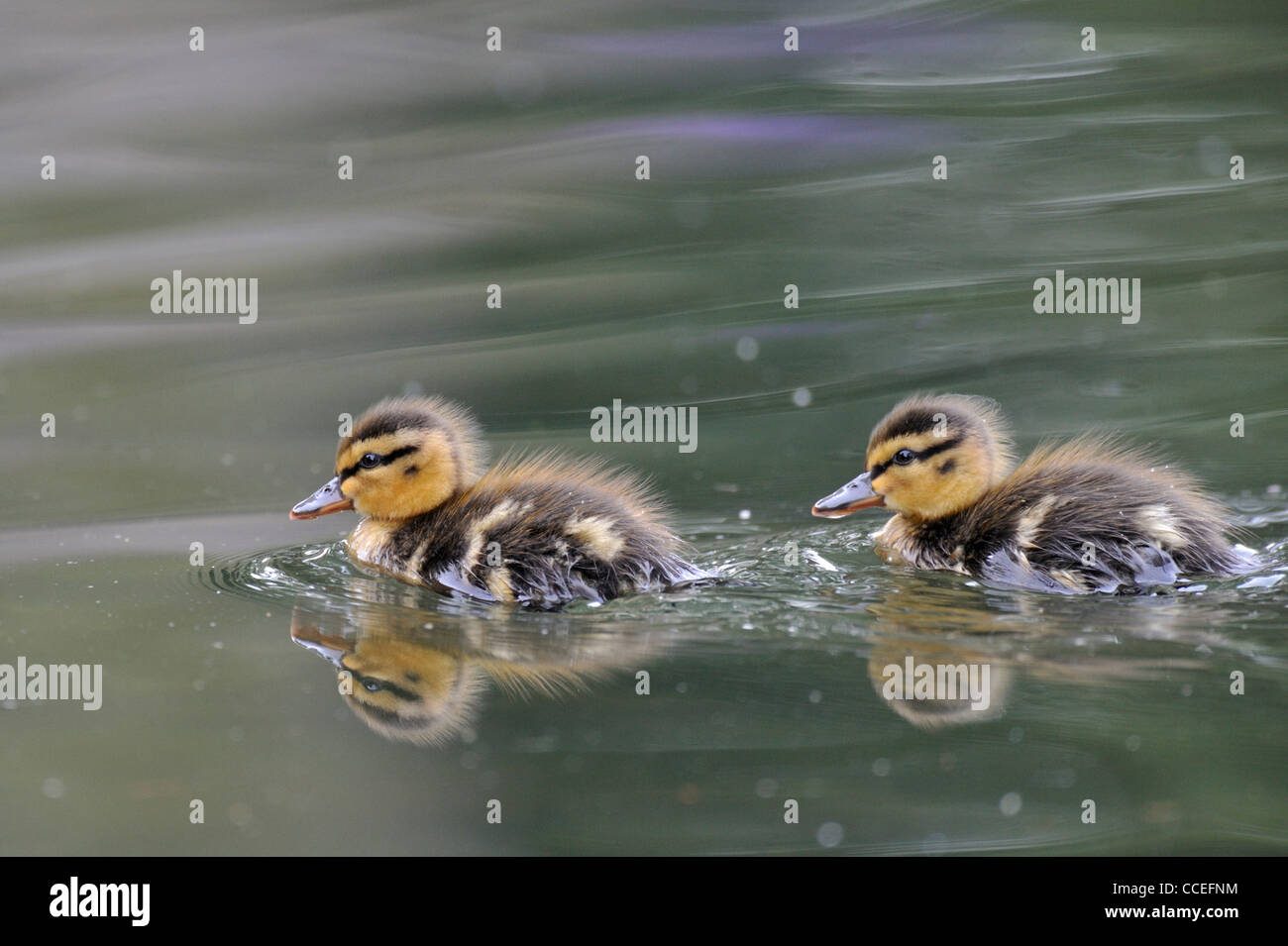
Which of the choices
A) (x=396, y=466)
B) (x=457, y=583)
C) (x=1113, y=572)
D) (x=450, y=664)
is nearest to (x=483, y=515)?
(x=457, y=583)

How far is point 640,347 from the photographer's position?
4719mm

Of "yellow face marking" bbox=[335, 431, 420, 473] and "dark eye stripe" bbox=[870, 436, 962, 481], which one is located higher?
"yellow face marking" bbox=[335, 431, 420, 473]

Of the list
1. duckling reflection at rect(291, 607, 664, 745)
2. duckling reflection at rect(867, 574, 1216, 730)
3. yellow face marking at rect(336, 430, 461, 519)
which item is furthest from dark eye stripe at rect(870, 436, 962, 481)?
yellow face marking at rect(336, 430, 461, 519)

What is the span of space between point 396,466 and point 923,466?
1291mm

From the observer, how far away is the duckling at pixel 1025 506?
11.6 ft

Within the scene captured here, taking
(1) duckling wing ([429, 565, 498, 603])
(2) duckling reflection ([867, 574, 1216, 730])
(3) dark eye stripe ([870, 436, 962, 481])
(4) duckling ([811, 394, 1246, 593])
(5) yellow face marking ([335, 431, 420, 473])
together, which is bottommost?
(2) duckling reflection ([867, 574, 1216, 730])

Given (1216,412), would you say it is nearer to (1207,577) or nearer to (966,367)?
(966,367)

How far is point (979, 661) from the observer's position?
10.2 ft

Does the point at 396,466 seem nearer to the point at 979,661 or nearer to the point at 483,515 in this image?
the point at 483,515

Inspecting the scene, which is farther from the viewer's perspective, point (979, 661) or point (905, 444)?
point (905, 444)

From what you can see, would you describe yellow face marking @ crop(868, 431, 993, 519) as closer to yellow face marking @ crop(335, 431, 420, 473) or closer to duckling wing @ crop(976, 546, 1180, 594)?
duckling wing @ crop(976, 546, 1180, 594)

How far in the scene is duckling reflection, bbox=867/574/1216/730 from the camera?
3010 millimetres

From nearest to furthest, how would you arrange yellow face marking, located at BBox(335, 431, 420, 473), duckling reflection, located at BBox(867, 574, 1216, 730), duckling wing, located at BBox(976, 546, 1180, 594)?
duckling reflection, located at BBox(867, 574, 1216, 730)
duckling wing, located at BBox(976, 546, 1180, 594)
yellow face marking, located at BBox(335, 431, 420, 473)

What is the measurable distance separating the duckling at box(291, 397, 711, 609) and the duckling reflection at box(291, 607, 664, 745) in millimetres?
185
